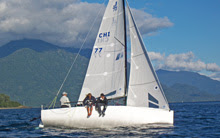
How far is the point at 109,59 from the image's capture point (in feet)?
78.1

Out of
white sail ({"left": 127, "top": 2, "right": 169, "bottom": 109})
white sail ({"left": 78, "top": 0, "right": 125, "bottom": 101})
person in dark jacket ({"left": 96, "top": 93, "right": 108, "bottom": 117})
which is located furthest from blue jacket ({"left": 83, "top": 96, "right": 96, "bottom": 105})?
white sail ({"left": 127, "top": 2, "right": 169, "bottom": 109})

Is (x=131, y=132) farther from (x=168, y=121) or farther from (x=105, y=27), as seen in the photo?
(x=105, y=27)

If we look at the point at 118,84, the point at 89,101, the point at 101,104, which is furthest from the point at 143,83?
the point at 89,101

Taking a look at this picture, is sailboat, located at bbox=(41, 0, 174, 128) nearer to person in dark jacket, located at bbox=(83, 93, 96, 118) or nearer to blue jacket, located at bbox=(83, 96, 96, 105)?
person in dark jacket, located at bbox=(83, 93, 96, 118)

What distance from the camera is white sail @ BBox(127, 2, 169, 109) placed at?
22.4m

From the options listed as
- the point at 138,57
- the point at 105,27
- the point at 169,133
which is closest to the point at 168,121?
the point at 169,133

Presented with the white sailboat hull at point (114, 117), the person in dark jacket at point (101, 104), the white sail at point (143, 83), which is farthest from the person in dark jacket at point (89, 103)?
the white sail at point (143, 83)

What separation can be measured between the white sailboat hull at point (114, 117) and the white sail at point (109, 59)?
6.67ft

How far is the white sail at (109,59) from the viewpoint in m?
23.4

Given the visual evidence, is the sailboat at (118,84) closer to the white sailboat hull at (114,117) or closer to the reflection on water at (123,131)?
the white sailboat hull at (114,117)

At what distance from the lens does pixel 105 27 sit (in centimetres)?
2438

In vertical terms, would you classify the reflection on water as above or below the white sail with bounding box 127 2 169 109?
below

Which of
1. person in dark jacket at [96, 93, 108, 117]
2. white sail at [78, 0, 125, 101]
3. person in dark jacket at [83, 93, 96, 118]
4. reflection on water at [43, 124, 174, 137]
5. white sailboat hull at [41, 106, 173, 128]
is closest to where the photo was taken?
reflection on water at [43, 124, 174, 137]

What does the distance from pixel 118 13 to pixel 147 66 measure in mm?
4712
